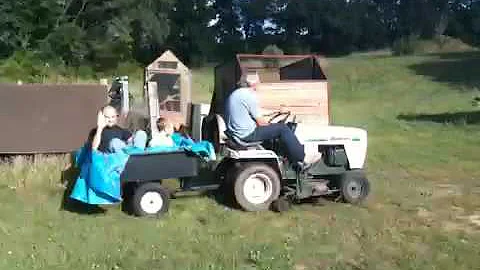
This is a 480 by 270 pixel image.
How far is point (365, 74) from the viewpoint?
124ft

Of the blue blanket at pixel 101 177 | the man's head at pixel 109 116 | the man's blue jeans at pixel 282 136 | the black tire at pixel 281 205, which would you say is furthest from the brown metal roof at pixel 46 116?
the black tire at pixel 281 205

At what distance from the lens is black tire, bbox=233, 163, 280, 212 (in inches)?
344

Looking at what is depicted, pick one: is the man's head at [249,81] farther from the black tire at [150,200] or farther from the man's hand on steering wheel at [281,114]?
the black tire at [150,200]

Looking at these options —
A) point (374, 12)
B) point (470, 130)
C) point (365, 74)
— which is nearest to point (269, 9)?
point (374, 12)

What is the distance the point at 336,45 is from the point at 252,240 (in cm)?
6572

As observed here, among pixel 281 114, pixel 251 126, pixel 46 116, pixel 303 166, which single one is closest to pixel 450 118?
pixel 281 114

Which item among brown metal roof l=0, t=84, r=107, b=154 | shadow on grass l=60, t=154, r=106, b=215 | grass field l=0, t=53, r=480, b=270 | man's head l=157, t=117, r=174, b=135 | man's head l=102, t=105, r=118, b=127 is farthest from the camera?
brown metal roof l=0, t=84, r=107, b=154

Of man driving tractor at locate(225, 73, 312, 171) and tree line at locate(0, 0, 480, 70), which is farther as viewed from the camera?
tree line at locate(0, 0, 480, 70)

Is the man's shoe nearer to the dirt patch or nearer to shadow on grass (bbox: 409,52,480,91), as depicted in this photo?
the dirt patch

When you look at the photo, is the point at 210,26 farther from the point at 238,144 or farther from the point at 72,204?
the point at 72,204

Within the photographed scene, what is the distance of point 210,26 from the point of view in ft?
226

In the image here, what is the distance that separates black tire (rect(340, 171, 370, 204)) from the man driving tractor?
66cm

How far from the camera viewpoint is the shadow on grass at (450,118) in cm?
1853

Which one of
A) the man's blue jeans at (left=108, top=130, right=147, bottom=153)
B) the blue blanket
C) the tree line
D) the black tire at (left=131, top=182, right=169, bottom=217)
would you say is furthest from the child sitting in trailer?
the tree line
